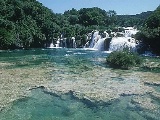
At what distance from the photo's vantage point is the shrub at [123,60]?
1089 inches

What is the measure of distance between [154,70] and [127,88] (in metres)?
8.52

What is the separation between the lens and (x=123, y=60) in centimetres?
2758

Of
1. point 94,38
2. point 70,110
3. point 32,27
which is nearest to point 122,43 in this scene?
point 94,38

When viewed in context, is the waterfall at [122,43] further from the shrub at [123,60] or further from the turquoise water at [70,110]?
the turquoise water at [70,110]

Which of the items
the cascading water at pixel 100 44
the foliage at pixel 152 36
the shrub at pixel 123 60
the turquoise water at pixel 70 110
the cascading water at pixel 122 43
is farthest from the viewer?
the cascading water at pixel 100 44

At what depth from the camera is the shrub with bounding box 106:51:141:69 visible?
27.7 m

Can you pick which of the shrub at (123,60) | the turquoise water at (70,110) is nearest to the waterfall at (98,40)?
the shrub at (123,60)

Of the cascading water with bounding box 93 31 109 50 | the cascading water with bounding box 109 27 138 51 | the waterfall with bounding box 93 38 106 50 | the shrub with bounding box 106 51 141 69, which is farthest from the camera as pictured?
the waterfall with bounding box 93 38 106 50

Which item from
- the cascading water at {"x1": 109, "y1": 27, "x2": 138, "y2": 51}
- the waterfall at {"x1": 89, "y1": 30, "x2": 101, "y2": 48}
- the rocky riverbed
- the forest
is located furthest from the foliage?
the rocky riverbed

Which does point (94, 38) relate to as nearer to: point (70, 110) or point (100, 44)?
point (100, 44)

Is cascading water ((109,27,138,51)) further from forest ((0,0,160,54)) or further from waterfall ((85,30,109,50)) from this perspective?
waterfall ((85,30,109,50))

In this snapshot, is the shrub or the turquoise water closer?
the turquoise water

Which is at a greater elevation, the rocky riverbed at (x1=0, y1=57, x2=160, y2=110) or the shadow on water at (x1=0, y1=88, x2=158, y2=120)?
the rocky riverbed at (x1=0, y1=57, x2=160, y2=110)

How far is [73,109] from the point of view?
14852mm
